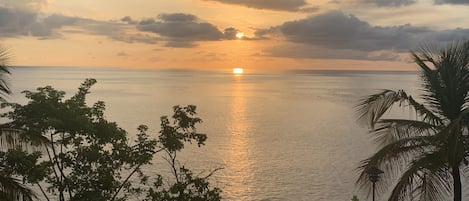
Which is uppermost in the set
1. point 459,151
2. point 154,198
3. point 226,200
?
point 459,151

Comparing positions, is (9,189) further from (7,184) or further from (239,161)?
(239,161)

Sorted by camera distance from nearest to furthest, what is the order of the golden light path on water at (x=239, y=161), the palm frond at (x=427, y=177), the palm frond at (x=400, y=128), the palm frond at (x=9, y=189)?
the palm frond at (x=9, y=189) < the palm frond at (x=427, y=177) < the palm frond at (x=400, y=128) < the golden light path on water at (x=239, y=161)

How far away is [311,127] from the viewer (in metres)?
64.6

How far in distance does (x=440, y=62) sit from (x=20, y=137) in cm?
893

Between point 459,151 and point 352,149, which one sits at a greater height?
point 459,151

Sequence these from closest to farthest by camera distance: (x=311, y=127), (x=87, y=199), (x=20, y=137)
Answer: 1. (x=20, y=137)
2. (x=87, y=199)
3. (x=311, y=127)

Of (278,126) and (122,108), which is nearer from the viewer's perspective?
(278,126)

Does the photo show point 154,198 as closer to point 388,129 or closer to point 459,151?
point 388,129

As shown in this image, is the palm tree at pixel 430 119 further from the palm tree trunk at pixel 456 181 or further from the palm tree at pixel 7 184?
the palm tree at pixel 7 184

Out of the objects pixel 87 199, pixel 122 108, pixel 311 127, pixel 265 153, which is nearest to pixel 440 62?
pixel 87 199

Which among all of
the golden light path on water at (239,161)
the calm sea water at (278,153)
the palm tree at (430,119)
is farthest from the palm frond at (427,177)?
the golden light path on water at (239,161)

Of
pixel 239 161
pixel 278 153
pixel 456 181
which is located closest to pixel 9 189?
pixel 456 181

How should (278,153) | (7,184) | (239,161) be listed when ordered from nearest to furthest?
(7,184)
(239,161)
(278,153)

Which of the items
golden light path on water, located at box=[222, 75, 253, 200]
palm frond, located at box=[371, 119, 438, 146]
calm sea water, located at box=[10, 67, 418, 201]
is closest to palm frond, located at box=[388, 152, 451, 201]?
palm frond, located at box=[371, 119, 438, 146]
